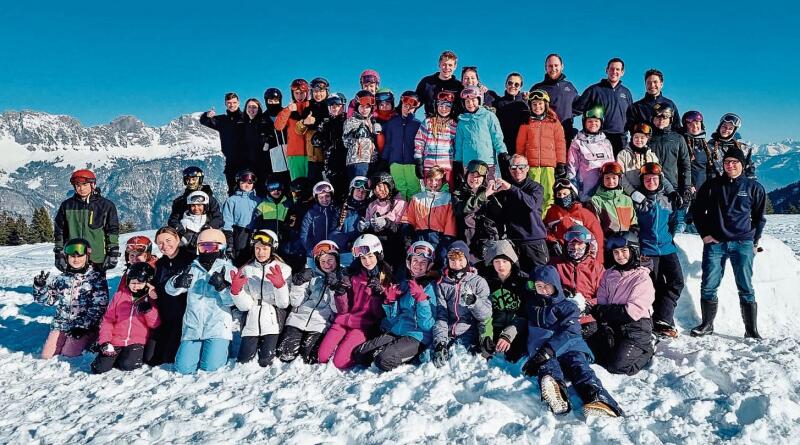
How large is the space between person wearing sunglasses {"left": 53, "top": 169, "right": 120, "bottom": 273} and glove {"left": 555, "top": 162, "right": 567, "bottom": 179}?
7112 mm

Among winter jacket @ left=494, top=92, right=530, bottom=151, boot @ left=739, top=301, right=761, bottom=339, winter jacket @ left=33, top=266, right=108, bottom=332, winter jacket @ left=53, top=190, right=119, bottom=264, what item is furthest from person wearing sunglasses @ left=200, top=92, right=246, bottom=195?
boot @ left=739, top=301, right=761, bottom=339

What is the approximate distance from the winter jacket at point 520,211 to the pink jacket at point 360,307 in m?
2.04

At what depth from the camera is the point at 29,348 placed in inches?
296

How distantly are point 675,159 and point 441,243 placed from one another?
169 inches

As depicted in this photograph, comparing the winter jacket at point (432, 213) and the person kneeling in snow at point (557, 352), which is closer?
the person kneeling in snow at point (557, 352)

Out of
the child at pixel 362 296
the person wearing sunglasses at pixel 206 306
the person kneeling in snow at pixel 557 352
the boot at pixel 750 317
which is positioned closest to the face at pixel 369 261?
the child at pixel 362 296

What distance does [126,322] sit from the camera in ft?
21.8

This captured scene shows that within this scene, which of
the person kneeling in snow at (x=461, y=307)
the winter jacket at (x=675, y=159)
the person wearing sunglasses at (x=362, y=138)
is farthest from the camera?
the person wearing sunglasses at (x=362, y=138)

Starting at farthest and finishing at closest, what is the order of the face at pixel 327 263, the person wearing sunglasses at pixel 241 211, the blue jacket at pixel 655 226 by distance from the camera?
the person wearing sunglasses at pixel 241 211 < the blue jacket at pixel 655 226 < the face at pixel 327 263

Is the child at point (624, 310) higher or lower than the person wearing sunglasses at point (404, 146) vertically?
lower

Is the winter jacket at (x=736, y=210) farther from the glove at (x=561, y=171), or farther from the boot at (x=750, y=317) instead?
the glove at (x=561, y=171)

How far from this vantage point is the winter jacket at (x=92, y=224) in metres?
8.05

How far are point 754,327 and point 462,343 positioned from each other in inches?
164

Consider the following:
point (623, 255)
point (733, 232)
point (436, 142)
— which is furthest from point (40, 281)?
point (733, 232)
